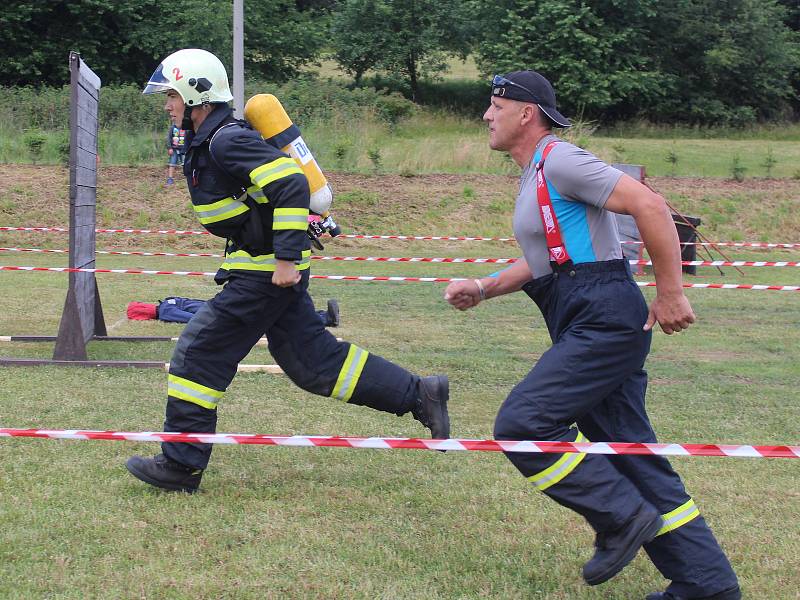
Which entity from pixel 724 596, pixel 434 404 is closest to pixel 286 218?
pixel 434 404

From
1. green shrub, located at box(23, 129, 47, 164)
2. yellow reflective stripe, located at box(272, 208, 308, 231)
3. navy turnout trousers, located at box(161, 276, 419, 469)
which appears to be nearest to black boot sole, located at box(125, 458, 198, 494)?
navy turnout trousers, located at box(161, 276, 419, 469)

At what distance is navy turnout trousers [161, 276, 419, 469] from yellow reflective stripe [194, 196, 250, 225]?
11.7 inches

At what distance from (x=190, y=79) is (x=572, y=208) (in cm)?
208

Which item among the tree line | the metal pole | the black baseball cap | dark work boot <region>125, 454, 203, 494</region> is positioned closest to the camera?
the black baseball cap

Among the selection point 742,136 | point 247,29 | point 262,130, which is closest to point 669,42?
point 742,136

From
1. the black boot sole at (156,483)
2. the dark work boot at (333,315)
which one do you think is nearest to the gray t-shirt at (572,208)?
the black boot sole at (156,483)

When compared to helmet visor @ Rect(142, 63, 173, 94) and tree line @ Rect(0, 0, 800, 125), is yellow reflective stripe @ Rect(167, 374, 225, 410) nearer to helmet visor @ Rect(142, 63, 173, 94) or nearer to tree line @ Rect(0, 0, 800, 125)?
helmet visor @ Rect(142, 63, 173, 94)

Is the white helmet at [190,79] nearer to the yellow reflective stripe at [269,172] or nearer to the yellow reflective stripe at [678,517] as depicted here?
the yellow reflective stripe at [269,172]

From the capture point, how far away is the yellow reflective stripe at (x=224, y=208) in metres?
4.70

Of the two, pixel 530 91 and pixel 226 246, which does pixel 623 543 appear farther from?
pixel 226 246

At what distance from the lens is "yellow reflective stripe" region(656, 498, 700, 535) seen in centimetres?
355

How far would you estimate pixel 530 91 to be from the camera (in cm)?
371

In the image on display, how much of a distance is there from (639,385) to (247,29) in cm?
3951

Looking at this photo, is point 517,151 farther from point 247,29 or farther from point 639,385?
point 247,29
